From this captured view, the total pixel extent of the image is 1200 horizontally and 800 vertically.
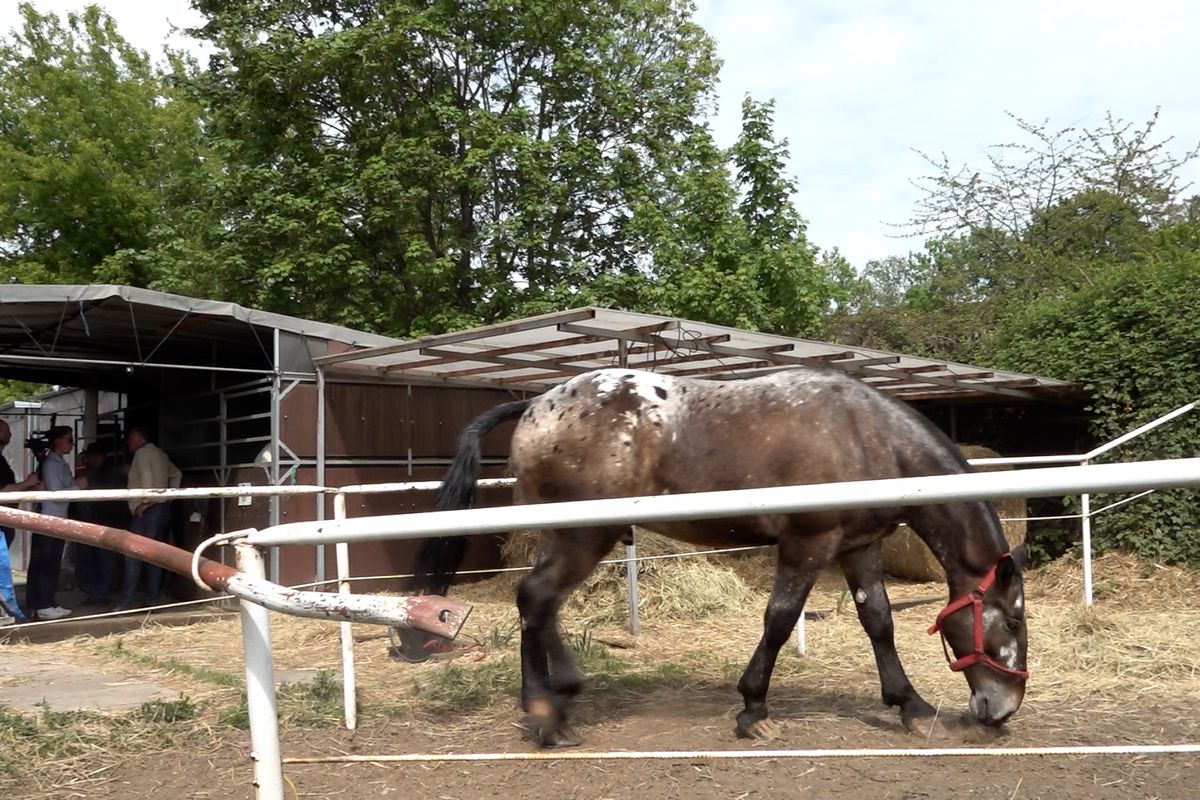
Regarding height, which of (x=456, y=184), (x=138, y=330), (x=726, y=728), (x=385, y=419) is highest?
(x=456, y=184)

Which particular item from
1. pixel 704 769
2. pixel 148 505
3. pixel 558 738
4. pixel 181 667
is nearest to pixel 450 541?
pixel 558 738

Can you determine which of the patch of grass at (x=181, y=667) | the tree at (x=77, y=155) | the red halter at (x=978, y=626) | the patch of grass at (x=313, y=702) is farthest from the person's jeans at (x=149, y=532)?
the tree at (x=77, y=155)

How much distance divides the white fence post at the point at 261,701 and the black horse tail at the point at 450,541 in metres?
2.75

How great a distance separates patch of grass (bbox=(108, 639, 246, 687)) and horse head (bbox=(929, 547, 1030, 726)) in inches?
151

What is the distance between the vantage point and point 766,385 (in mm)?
4395

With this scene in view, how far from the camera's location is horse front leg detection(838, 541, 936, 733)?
424cm

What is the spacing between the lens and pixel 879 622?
4438 mm

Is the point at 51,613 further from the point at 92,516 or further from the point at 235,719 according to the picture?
the point at 235,719

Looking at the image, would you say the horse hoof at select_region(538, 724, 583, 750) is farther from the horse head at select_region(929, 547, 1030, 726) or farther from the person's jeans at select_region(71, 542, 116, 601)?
the person's jeans at select_region(71, 542, 116, 601)

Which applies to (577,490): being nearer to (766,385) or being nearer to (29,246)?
(766,385)

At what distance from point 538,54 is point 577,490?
14259 millimetres

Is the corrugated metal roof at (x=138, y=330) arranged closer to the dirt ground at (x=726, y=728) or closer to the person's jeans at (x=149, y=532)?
the person's jeans at (x=149, y=532)

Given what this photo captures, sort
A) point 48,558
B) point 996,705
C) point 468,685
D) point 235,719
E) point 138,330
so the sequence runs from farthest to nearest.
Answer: point 138,330
point 48,558
point 468,685
point 235,719
point 996,705

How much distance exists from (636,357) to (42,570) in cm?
588
